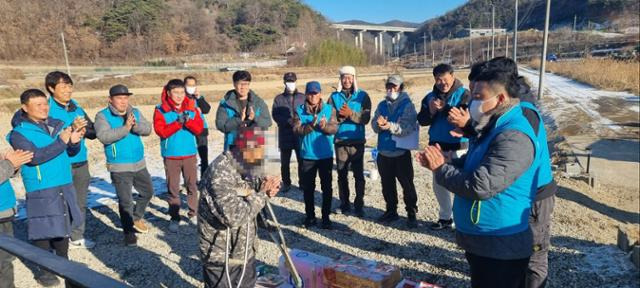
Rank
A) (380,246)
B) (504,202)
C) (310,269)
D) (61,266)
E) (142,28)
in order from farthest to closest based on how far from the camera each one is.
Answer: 1. (142,28)
2. (380,246)
3. (310,269)
4. (504,202)
5. (61,266)

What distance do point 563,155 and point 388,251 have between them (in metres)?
5.81

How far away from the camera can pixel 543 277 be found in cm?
303

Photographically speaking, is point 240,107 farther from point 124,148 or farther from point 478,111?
point 478,111

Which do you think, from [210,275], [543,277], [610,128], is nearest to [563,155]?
[610,128]

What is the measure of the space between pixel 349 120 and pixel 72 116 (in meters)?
3.13

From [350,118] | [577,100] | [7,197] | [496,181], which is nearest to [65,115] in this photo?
[7,197]

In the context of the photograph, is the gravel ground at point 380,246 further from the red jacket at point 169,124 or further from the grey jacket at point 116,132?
the red jacket at point 169,124

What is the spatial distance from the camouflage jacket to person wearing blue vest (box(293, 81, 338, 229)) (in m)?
2.51

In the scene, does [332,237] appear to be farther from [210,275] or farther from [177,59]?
[177,59]

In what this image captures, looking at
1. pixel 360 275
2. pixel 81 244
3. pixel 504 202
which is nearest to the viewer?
pixel 504 202

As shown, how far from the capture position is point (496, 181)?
7.22ft

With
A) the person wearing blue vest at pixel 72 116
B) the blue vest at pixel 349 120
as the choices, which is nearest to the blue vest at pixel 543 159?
the blue vest at pixel 349 120

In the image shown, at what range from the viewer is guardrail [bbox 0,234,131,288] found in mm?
1413

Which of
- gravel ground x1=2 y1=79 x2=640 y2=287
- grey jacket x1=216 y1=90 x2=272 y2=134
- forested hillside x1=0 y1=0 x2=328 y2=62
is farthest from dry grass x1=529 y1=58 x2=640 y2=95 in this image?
forested hillside x1=0 y1=0 x2=328 y2=62
